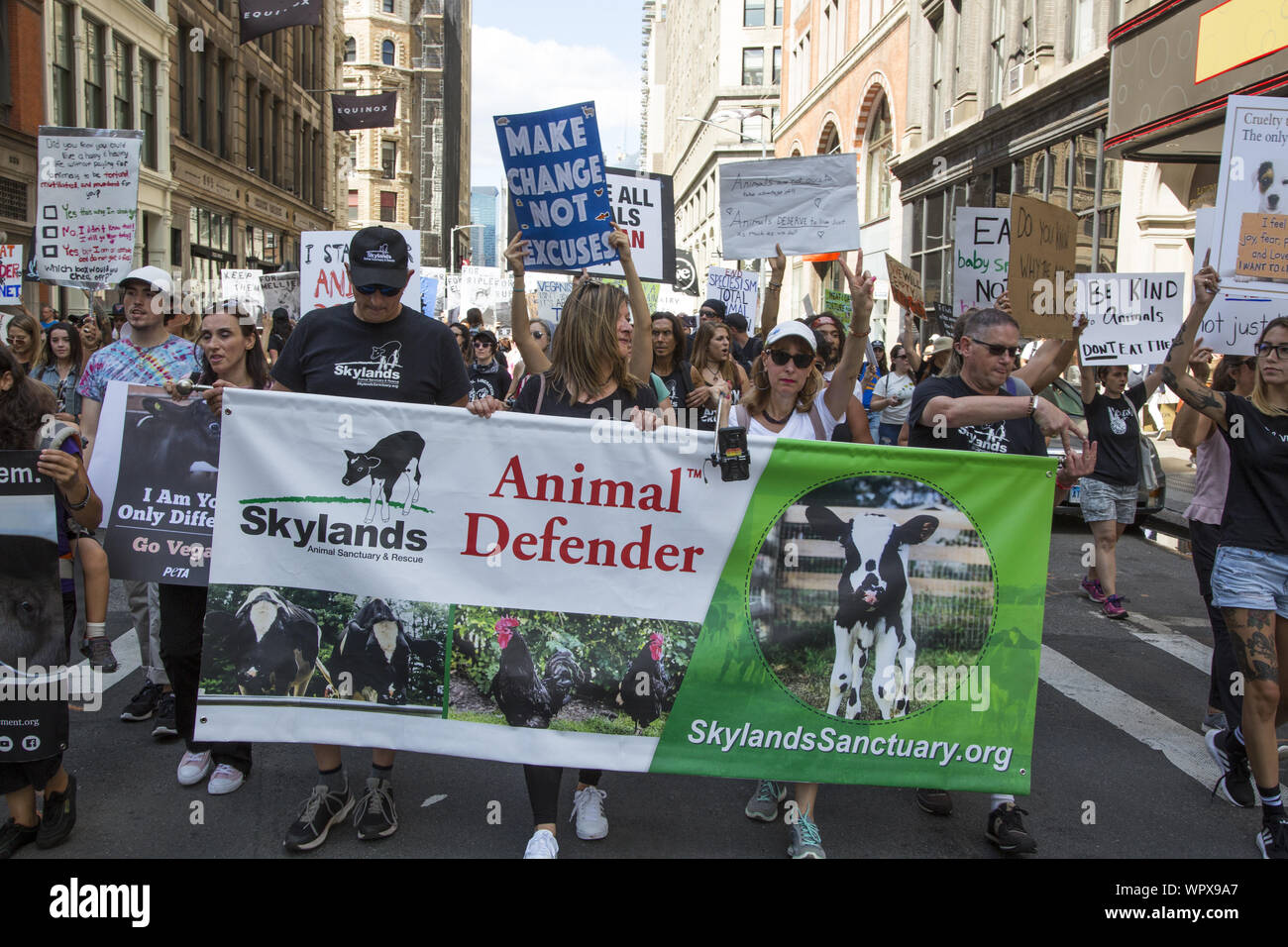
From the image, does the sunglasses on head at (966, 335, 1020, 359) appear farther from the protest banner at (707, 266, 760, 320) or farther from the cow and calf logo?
the protest banner at (707, 266, 760, 320)

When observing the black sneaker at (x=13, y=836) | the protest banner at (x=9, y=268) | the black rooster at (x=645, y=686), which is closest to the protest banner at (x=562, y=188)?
the black rooster at (x=645, y=686)

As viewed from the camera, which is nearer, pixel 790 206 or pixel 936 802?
pixel 936 802

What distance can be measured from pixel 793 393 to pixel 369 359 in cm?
172

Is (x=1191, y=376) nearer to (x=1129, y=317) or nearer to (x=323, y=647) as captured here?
(x=1129, y=317)

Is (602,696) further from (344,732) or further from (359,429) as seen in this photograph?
(359,429)

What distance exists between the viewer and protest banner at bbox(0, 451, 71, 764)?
12.7ft

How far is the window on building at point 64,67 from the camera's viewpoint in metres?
22.9

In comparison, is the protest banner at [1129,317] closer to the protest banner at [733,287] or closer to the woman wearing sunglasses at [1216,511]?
the woman wearing sunglasses at [1216,511]

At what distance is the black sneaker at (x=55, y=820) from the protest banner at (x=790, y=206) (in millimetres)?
7406

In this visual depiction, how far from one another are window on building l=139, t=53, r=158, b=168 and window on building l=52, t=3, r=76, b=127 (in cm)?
373

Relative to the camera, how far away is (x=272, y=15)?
722 inches

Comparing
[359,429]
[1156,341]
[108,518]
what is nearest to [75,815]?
[108,518]

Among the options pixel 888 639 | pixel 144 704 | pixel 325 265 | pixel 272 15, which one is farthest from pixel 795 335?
pixel 272 15

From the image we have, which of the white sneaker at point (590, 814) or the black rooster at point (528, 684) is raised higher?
the black rooster at point (528, 684)
